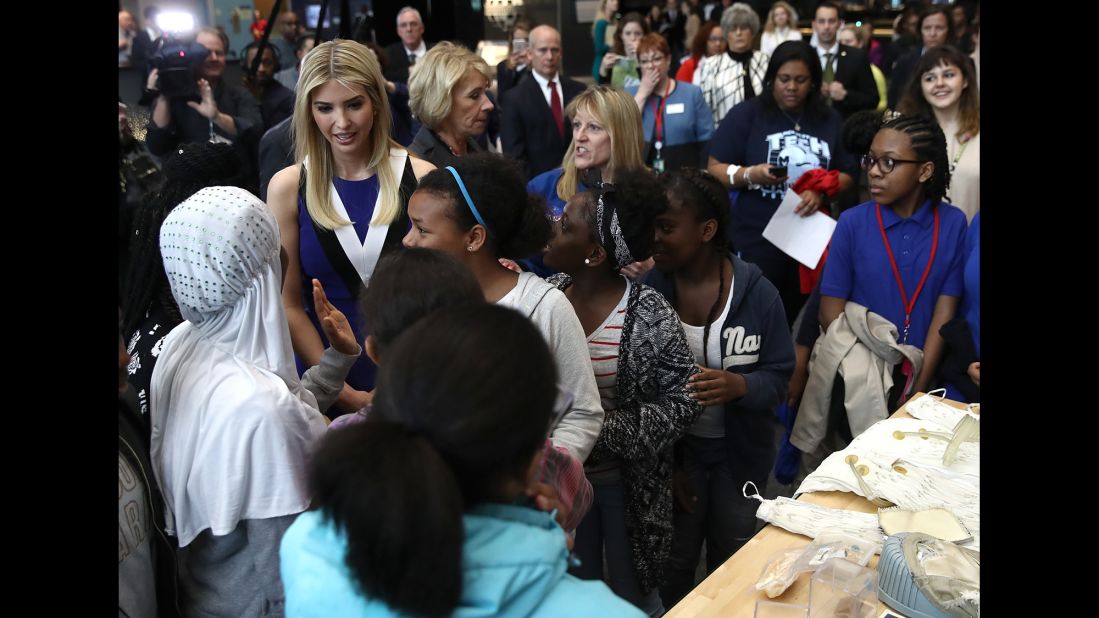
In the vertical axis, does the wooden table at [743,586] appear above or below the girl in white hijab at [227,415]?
below

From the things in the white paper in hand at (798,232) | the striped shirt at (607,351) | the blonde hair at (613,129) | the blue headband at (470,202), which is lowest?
the striped shirt at (607,351)

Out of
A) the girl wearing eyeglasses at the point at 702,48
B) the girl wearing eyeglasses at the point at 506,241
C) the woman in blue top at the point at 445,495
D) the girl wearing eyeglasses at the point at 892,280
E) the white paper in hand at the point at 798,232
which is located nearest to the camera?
the woman in blue top at the point at 445,495

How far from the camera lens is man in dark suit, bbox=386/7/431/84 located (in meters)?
6.57

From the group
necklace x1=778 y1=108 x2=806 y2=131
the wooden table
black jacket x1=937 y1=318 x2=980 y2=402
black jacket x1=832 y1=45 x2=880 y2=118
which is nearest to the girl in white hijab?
the wooden table

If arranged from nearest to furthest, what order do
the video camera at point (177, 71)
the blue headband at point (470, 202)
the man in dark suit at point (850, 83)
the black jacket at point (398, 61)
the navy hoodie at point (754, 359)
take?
the blue headband at point (470, 202) → the navy hoodie at point (754, 359) → the video camera at point (177, 71) → the man in dark suit at point (850, 83) → the black jacket at point (398, 61)

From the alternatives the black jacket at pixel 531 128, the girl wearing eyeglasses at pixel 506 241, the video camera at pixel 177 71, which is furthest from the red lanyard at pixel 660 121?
the girl wearing eyeglasses at pixel 506 241

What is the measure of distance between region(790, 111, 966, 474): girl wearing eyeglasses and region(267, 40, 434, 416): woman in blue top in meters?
1.34

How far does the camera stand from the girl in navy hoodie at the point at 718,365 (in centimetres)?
243

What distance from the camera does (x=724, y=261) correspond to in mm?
2520

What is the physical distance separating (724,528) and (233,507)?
1.37 meters

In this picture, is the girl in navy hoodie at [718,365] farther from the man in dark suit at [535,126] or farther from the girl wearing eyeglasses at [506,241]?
the man in dark suit at [535,126]

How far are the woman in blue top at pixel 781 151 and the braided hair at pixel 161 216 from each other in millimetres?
2178
